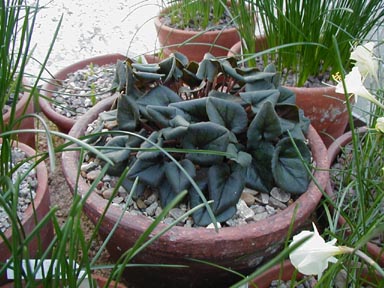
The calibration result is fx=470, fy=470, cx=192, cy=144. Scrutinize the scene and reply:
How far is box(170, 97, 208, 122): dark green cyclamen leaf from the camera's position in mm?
904

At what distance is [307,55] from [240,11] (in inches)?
8.1

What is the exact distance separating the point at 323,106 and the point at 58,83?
2.59ft

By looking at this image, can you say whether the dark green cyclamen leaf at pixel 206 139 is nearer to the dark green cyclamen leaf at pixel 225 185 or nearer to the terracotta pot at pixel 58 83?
the dark green cyclamen leaf at pixel 225 185

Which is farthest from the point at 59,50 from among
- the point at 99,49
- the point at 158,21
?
the point at 158,21

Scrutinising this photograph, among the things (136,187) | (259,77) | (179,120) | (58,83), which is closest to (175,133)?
(179,120)

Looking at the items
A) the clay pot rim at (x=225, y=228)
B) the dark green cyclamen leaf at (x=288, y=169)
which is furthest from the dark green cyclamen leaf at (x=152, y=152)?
the dark green cyclamen leaf at (x=288, y=169)

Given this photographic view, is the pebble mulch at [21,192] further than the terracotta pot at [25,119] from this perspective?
No

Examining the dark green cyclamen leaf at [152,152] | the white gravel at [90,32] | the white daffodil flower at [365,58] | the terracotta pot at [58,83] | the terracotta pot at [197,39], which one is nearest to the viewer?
the white daffodil flower at [365,58]

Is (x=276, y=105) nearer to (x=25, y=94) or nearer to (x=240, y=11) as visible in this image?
(x=240, y=11)

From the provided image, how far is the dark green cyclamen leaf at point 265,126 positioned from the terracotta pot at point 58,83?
23.8 inches

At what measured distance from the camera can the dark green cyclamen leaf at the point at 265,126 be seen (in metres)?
0.86

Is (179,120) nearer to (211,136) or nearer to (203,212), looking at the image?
(211,136)

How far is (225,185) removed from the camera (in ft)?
2.84

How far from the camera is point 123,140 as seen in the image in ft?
3.04
